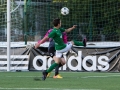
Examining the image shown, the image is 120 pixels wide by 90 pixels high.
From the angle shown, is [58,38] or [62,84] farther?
[58,38]

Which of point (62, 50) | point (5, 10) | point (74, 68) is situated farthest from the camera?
point (5, 10)

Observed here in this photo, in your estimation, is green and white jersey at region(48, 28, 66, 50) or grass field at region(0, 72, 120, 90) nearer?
grass field at region(0, 72, 120, 90)

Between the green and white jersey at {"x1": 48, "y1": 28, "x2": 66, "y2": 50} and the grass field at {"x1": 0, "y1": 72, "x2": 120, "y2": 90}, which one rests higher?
the green and white jersey at {"x1": 48, "y1": 28, "x2": 66, "y2": 50}

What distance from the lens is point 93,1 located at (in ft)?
80.0

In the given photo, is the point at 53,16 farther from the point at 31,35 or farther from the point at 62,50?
the point at 62,50

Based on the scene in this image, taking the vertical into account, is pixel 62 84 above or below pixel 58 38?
below

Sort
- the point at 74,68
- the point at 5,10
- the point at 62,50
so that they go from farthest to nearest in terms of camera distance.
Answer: the point at 5,10 < the point at 74,68 < the point at 62,50

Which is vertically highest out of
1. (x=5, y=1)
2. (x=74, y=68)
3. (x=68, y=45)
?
(x=5, y=1)

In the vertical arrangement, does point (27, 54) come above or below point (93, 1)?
below

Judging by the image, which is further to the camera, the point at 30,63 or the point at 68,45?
the point at 30,63

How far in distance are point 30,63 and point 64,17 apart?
450 cm

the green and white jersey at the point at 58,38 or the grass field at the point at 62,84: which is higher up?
the green and white jersey at the point at 58,38

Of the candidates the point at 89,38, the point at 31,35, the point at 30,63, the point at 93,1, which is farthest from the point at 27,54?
the point at 93,1

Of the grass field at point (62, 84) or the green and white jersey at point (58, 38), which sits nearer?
the grass field at point (62, 84)
